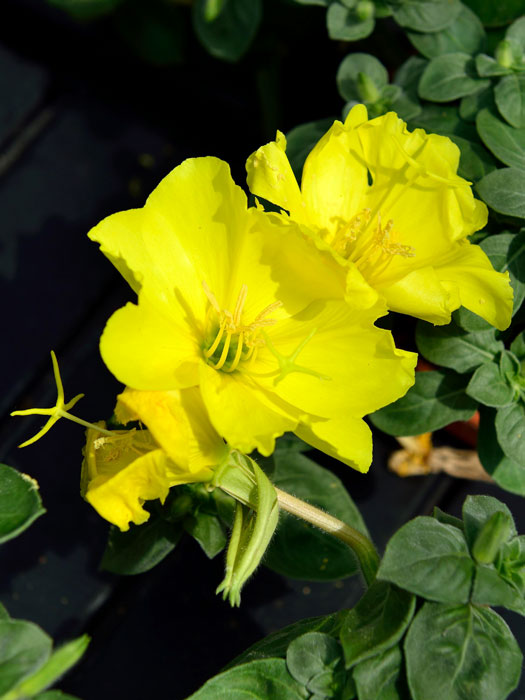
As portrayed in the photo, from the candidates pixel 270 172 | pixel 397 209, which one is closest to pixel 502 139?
pixel 397 209

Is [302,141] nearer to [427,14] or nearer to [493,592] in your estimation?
[427,14]

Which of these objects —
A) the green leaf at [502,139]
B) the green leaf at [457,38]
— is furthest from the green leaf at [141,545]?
Result: the green leaf at [457,38]

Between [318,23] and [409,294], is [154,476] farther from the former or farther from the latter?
[318,23]

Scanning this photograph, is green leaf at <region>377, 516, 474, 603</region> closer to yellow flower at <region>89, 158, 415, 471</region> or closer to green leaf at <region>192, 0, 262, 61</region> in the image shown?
yellow flower at <region>89, 158, 415, 471</region>

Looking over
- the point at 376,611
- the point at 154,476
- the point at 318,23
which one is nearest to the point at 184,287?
the point at 154,476

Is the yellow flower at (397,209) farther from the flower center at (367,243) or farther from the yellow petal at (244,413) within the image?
the yellow petal at (244,413)

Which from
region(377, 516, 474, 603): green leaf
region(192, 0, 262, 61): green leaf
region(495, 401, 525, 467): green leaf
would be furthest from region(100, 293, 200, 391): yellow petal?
region(192, 0, 262, 61): green leaf
